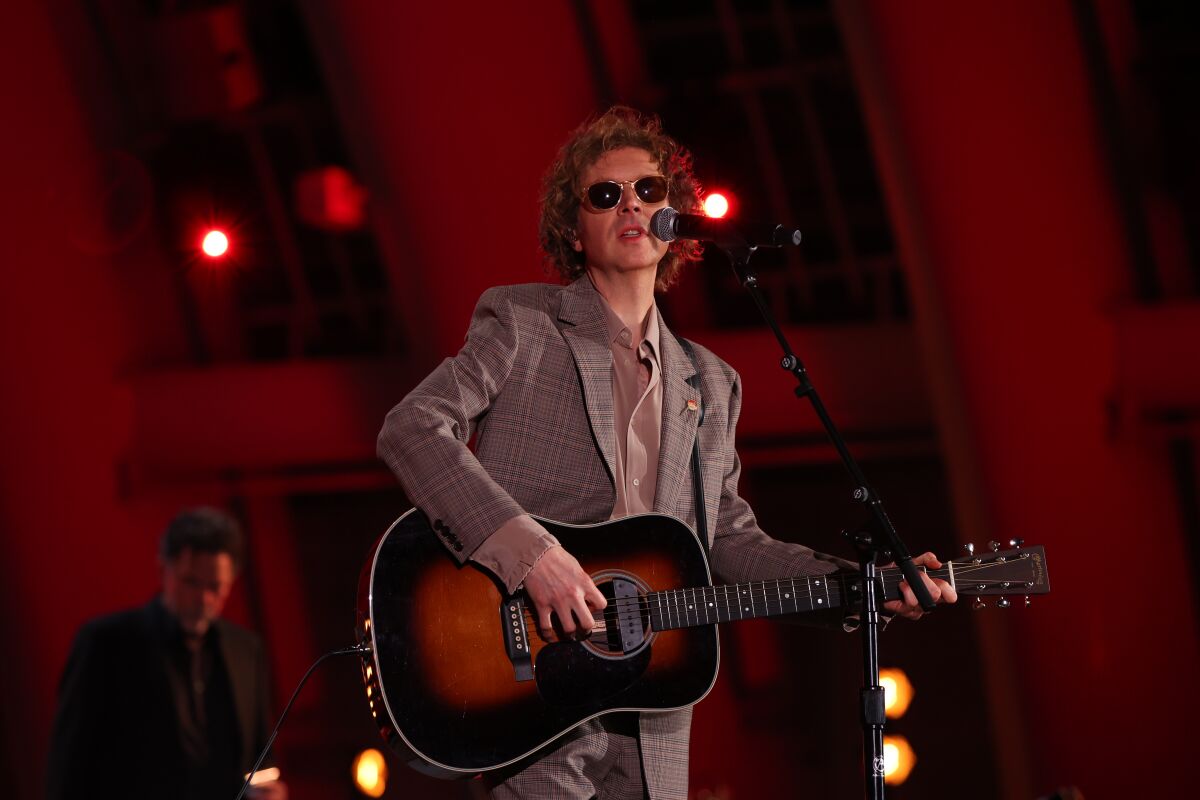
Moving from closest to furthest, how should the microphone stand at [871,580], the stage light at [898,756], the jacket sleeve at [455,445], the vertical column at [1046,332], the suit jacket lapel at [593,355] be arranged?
the microphone stand at [871,580] < the jacket sleeve at [455,445] < the suit jacket lapel at [593,355] < the vertical column at [1046,332] < the stage light at [898,756]

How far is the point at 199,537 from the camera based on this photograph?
4.76m

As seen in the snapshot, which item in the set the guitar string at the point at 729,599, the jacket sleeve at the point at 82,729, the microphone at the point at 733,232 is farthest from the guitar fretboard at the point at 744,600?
the jacket sleeve at the point at 82,729

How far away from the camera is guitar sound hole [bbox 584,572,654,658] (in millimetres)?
2457

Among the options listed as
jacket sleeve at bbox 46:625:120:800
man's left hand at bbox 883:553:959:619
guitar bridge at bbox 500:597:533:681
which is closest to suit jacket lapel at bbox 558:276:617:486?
guitar bridge at bbox 500:597:533:681

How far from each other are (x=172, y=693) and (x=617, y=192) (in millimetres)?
2927

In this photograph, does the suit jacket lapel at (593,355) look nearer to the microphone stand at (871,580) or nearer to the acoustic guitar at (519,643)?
the acoustic guitar at (519,643)

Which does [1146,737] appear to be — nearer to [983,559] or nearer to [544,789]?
[983,559]

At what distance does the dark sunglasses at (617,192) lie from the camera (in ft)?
9.05

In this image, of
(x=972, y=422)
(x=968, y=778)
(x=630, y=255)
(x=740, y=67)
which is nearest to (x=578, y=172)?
(x=630, y=255)

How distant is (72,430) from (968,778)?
452 cm

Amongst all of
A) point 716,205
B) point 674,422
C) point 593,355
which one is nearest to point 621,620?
point 674,422

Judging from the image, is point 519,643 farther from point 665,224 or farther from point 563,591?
point 665,224

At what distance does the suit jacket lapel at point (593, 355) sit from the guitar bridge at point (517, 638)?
334 mm

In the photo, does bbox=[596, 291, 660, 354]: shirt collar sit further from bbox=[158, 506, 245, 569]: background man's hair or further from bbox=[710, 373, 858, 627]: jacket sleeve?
bbox=[158, 506, 245, 569]: background man's hair
